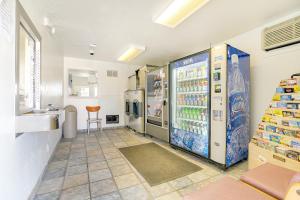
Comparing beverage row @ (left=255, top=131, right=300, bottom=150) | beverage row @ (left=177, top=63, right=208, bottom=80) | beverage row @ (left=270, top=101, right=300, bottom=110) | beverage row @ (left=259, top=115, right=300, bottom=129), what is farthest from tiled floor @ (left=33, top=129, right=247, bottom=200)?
beverage row @ (left=177, top=63, right=208, bottom=80)

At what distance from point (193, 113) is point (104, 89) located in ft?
11.9

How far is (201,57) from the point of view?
2.54m

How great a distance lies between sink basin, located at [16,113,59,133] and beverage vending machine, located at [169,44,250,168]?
2256 millimetres

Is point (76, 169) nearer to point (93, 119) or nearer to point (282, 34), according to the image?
point (93, 119)

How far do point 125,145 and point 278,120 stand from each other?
3045 millimetres

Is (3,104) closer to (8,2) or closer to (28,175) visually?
(8,2)

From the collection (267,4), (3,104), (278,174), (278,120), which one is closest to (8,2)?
(3,104)

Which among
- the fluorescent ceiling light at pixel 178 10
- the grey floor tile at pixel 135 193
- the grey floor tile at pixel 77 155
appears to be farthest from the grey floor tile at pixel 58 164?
the fluorescent ceiling light at pixel 178 10

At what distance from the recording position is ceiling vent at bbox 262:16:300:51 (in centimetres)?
217

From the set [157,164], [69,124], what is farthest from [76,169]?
[69,124]

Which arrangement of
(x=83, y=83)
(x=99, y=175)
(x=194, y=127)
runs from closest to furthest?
(x=99, y=175)
(x=194, y=127)
(x=83, y=83)

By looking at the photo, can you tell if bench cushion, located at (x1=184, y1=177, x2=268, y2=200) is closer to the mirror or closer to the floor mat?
the floor mat

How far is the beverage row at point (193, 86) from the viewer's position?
257cm

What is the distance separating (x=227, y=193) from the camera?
1030mm
